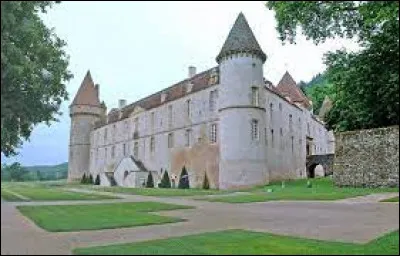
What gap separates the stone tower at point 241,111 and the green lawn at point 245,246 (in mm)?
28467

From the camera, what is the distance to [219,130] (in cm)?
4178

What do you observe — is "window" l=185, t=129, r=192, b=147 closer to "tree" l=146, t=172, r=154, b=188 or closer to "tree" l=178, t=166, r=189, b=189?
"tree" l=178, t=166, r=189, b=189

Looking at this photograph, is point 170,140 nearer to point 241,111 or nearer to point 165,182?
point 165,182

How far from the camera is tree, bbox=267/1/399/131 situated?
1145 cm

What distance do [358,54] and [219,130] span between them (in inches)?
745

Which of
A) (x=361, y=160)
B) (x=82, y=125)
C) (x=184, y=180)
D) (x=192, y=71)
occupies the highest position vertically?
(x=192, y=71)

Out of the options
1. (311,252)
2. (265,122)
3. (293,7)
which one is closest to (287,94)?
(265,122)

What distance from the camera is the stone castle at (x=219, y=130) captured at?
3934cm

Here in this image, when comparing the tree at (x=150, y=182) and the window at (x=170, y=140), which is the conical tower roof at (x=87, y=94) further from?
the window at (x=170, y=140)

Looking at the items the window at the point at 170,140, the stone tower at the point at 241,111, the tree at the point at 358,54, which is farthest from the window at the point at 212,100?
the tree at the point at 358,54

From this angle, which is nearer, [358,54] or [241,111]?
[358,54]

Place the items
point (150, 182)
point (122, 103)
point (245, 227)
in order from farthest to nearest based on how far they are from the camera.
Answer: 1. point (122, 103)
2. point (150, 182)
3. point (245, 227)

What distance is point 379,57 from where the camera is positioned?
2059cm

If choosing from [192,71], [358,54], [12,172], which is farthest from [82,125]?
[12,172]
